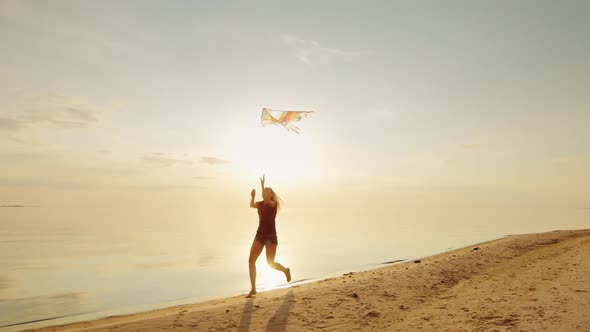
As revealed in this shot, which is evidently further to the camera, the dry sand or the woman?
the woman

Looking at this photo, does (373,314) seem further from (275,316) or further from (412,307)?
(275,316)

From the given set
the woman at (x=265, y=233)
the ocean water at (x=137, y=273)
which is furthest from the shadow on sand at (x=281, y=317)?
the ocean water at (x=137, y=273)

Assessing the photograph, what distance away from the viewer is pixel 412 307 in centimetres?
918

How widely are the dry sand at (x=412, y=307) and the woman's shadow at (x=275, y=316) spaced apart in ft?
0.07

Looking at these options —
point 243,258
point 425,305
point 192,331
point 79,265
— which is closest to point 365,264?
point 243,258

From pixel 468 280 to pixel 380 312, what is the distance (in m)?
4.95

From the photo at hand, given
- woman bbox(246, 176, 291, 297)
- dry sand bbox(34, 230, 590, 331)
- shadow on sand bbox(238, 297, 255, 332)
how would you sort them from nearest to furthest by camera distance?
dry sand bbox(34, 230, 590, 331) → shadow on sand bbox(238, 297, 255, 332) → woman bbox(246, 176, 291, 297)

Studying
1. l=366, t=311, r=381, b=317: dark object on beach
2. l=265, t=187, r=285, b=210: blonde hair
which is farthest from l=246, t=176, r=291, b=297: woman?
l=366, t=311, r=381, b=317: dark object on beach

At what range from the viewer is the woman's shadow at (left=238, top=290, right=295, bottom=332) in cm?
770

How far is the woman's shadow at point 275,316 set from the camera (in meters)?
7.70

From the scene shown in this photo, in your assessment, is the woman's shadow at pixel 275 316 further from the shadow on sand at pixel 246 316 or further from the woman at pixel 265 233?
the woman at pixel 265 233

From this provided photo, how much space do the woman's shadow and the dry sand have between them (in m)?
0.02

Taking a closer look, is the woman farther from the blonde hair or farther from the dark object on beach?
the dark object on beach

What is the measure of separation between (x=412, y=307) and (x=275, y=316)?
3396 mm
